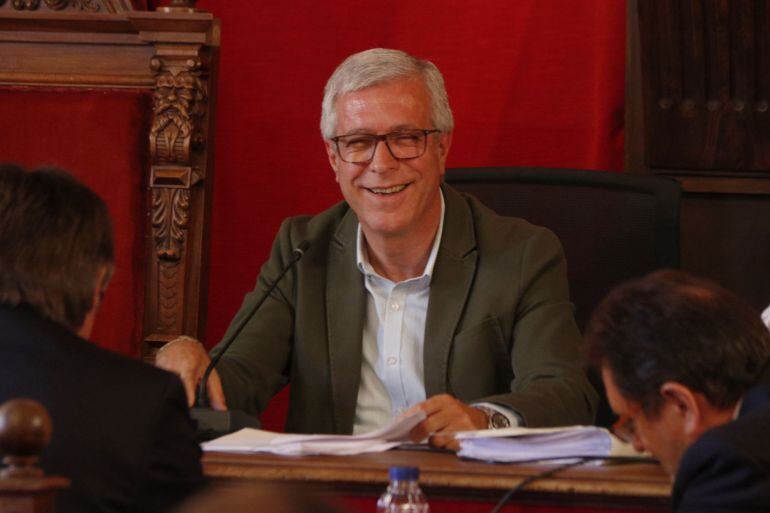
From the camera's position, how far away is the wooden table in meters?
1.65

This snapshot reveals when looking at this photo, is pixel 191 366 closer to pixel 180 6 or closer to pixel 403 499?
pixel 403 499

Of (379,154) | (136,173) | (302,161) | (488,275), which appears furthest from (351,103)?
(302,161)

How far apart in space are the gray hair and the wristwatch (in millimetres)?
677

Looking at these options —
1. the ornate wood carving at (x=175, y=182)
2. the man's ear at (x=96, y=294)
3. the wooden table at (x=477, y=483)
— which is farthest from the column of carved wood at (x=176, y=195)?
the man's ear at (x=96, y=294)

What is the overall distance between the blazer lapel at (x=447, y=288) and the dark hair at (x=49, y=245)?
43.0 inches

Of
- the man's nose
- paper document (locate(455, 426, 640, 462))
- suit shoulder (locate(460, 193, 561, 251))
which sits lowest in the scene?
paper document (locate(455, 426, 640, 462))

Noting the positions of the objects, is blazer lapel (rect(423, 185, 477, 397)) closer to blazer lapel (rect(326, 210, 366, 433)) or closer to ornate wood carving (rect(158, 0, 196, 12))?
blazer lapel (rect(326, 210, 366, 433))

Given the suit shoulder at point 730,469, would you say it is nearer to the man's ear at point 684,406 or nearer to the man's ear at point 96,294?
the man's ear at point 684,406

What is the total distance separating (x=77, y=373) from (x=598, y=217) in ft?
5.31

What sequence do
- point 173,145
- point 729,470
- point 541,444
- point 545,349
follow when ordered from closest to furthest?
point 729,470 → point 541,444 → point 545,349 → point 173,145

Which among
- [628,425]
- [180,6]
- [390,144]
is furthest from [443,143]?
[628,425]

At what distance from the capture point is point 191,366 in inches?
92.0

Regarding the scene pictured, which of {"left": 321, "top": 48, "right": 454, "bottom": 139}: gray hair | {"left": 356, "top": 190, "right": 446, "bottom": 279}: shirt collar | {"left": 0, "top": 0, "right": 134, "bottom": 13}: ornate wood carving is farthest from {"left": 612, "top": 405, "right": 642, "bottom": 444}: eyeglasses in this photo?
{"left": 0, "top": 0, "right": 134, "bottom": 13}: ornate wood carving

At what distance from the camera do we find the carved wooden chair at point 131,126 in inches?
122
